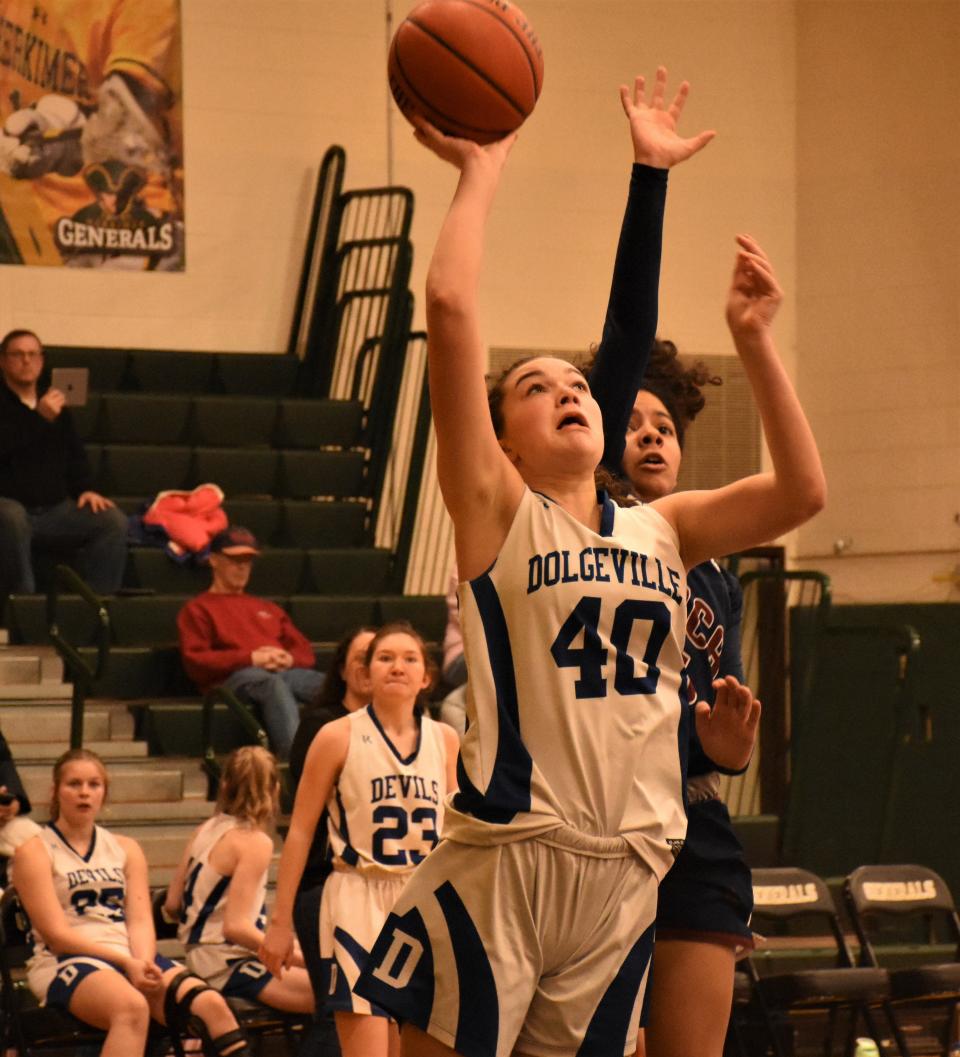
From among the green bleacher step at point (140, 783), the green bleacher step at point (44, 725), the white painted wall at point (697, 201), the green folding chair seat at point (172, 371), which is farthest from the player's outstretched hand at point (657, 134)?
the white painted wall at point (697, 201)

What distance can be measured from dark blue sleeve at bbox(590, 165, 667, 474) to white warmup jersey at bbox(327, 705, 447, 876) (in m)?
2.48

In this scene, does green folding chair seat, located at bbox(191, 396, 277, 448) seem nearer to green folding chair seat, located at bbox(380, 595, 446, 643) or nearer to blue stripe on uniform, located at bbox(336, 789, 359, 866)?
green folding chair seat, located at bbox(380, 595, 446, 643)

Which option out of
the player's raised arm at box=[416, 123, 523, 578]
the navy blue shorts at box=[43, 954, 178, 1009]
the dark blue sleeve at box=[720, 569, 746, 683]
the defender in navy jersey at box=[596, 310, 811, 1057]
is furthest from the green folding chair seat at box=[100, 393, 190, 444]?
the player's raised arm at box=[416, 123, 523, 578]

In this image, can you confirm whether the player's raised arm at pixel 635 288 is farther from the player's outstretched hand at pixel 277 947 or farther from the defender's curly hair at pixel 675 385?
the player's outstretched hand at pixel 277 947

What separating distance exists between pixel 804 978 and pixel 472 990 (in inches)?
148

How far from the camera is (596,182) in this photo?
37.3 ft

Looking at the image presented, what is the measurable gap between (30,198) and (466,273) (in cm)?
841

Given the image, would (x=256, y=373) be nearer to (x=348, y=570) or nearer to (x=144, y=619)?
(x=348, y=570)

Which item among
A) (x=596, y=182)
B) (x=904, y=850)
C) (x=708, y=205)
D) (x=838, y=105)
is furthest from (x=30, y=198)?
(x=904, y=850)

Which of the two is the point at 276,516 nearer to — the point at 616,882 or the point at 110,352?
the point at 110,352

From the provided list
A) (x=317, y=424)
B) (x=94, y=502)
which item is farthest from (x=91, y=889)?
(x=317, y=424)

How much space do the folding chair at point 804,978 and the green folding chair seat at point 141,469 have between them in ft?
13.0

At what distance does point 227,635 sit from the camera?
8.00 meters

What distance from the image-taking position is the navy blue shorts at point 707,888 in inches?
110
